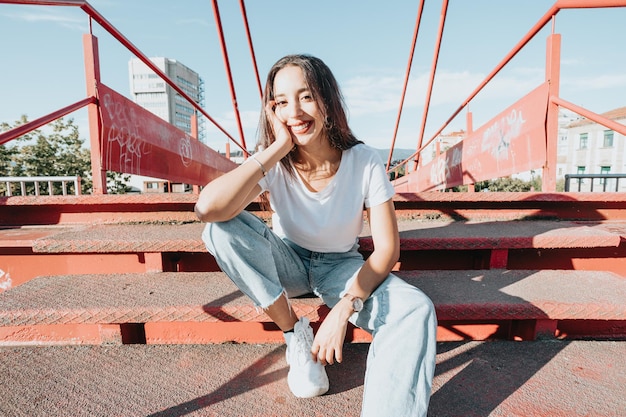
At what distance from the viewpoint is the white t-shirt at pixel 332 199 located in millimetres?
1277

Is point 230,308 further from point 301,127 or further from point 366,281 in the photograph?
point 301,127

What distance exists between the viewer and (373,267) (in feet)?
3.71

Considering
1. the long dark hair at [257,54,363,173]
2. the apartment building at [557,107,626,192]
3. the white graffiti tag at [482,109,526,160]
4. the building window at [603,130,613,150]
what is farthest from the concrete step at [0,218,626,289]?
the building window at [603,130,613,150]

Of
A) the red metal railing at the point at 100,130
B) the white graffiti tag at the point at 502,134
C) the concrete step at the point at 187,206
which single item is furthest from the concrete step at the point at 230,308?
the white graffiti tag at the point at 502,134

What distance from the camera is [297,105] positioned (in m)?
1.21

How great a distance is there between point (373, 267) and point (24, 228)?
6.82 feet

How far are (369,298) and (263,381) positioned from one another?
467mm

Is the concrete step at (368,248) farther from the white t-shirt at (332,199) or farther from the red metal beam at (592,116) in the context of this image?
the red metal beam at (592,116)

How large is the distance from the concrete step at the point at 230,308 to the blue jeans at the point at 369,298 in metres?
0.12

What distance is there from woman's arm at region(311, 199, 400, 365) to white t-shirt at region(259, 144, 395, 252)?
76 mm

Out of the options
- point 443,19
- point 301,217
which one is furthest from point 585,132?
point 301,217

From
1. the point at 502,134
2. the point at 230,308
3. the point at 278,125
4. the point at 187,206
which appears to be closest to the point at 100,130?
the point at 187,206

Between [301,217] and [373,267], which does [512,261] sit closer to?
[373,267]

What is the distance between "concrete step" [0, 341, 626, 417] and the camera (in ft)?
3.38
